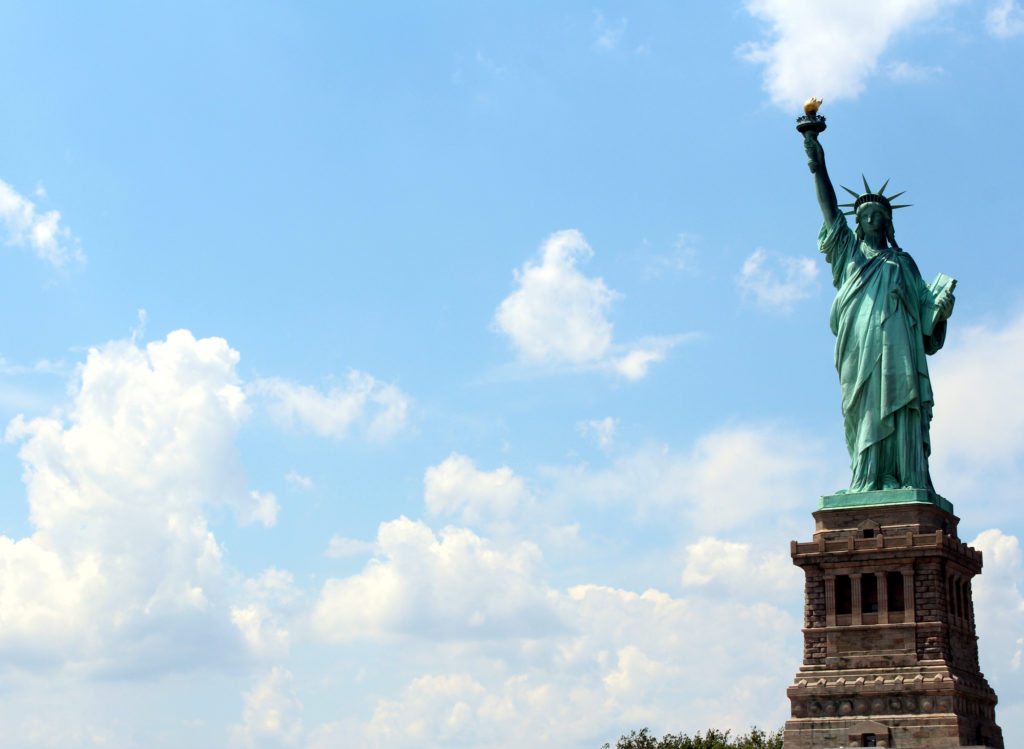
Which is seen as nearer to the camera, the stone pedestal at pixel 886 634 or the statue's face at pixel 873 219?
the stone pedestal at pixel 886 634


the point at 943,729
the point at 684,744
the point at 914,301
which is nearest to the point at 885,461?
the point at 914,301

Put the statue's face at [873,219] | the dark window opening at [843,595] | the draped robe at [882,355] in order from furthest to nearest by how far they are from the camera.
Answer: the statue's face at [873,219]
the draped robe at [882,355]
the dark window opening at [843,595]

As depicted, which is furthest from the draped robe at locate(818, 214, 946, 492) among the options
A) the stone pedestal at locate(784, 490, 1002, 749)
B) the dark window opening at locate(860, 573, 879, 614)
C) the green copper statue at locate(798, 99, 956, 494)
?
the dark window opening at locate(860, 573, 879, 614)

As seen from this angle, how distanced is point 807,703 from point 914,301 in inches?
517

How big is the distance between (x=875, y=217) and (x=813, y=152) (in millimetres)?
2878

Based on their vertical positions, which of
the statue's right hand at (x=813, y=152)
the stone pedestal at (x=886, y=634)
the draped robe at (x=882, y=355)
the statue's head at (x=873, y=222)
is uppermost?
the statue's right hand at (x=813, y=152)

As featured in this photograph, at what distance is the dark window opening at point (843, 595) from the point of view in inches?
1992

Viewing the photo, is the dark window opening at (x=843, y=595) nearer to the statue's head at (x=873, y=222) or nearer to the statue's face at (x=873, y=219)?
the statue's head at (x=873, y=222)

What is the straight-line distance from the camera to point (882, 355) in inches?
2077

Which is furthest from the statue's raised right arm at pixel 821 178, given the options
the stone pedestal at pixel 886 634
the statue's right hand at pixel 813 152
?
the stone pedestal at pixel 886 634

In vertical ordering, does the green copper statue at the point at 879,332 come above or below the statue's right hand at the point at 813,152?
below

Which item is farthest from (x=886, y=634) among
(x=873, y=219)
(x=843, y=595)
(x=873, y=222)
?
(x=873, y=219)

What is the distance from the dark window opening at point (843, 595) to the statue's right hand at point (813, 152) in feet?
43.8

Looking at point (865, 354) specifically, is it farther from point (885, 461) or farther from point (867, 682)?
point (867, 682)
